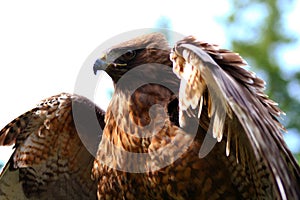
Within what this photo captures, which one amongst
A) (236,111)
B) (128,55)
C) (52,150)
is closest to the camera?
(236,111)

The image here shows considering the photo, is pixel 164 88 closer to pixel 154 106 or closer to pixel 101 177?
pixel 154 106

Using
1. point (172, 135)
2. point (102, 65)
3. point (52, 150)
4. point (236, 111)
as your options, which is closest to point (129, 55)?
point (102, 65)

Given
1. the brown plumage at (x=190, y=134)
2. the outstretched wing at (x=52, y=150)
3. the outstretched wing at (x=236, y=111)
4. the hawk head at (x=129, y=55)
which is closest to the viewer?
the outstretched wing at (x=236, y=111)

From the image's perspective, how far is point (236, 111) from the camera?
15.0 feet

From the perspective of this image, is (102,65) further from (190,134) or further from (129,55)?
(190,134)

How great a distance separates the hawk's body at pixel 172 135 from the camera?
4766 mm

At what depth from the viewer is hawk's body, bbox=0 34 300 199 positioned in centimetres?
477

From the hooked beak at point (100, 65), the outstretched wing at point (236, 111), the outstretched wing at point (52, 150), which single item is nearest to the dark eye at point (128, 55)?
the hooked beak at point (100, 65)

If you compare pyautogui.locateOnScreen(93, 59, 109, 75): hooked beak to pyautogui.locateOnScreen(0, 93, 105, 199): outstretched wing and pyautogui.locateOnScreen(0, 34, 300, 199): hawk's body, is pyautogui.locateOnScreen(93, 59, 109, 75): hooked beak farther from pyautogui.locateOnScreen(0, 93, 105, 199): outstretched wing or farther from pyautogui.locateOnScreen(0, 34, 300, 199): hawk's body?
pyautogui.locateOnScreen(0, 93, 105, 199): outstretched wing

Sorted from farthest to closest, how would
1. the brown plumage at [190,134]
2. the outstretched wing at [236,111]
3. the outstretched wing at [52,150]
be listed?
the outstretched wing at [52,150] → the brown plumage at [190,134] → the outstretched wing at [236,111]

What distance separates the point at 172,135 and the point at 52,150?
1.70 metres

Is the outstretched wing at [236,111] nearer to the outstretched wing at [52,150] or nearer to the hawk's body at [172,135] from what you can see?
the hawk's body at [172,135]

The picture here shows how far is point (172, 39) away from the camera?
632cm

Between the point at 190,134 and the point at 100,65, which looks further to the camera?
the point at 100,65
